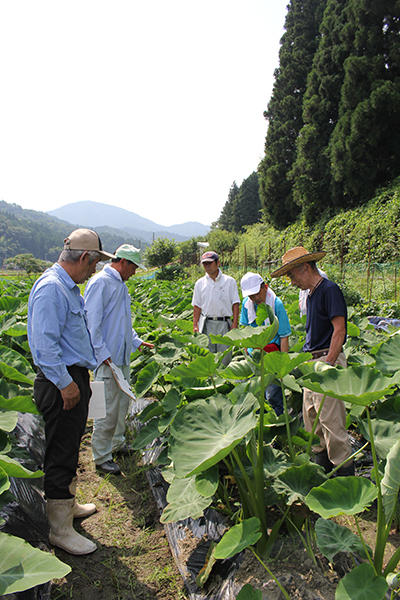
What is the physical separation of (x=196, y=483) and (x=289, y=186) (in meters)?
22.4

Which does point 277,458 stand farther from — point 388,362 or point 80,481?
point 80,481

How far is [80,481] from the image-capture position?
3195mm

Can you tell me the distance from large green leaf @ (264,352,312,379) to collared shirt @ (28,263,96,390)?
107 cm

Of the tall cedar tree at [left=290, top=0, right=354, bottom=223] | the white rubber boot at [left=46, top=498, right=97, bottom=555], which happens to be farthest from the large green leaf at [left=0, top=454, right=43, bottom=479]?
the tall cedar tree at [left=290, top=0, right=354, bottom=223]

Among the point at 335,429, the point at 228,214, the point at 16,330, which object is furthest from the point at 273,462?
the point at 228,214

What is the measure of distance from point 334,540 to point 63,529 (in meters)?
1.54

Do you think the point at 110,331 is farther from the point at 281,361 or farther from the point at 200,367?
the point at 281,361

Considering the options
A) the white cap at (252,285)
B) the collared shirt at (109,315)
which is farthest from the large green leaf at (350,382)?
the collared shirt at (109,315)

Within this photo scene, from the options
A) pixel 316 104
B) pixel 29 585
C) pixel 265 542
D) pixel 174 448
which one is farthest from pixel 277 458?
pixel 316 104

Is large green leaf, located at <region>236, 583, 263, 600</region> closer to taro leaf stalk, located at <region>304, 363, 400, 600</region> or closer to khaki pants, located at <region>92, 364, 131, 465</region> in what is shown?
taro leaf stalk, located at <region>304, 363, 400, 600</region>

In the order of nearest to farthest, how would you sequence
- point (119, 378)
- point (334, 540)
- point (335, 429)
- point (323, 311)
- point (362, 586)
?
1. point (362, 586)
2. point (334, 540)
3. point (335, 429)
4. point (323, 311)
5. point (119, 378)

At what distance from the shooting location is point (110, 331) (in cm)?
325

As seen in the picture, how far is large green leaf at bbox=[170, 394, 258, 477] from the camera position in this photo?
1.59 m

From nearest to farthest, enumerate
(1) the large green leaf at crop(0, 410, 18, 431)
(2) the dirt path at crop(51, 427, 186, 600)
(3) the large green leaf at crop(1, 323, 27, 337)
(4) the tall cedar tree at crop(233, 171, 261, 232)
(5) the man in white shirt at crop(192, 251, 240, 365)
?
(1) the large green leaf at crop(0, 410, 18, 431) < (2) the dirt path at crop(51, 427, 186, 600) < (3) the large green leaf at crop(1, 323, 27, 337) < (5) the man in white shirt at crop(192, 251, 240, 365) < (4) the tall cedar tree at crop(233, 171, 261, 232)
